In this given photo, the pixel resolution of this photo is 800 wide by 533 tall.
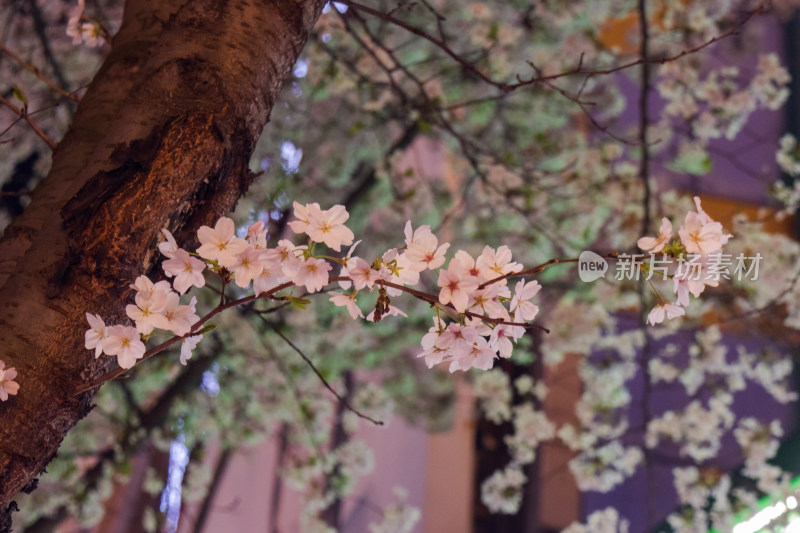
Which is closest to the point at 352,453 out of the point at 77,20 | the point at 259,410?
the point at 259,410

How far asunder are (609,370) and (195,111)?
340 cm

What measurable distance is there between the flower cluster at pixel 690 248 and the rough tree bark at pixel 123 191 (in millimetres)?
629

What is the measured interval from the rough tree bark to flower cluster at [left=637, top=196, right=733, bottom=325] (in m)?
0.63

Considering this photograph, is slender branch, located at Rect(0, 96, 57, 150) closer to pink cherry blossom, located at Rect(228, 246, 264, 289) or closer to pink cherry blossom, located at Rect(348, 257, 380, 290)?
pink cherry blossom, located at Rect(228, 246, 264, 289)

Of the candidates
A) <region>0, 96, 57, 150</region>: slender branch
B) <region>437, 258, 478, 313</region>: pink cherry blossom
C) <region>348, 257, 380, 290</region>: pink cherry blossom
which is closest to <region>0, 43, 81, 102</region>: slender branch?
<region>0, 96, 57, 150</region>: slender branch

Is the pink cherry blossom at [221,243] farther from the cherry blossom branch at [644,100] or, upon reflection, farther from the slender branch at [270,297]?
the cherry blossom branch at [644,100]

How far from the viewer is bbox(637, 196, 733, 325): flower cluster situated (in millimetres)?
836

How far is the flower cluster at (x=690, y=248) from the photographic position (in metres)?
0.84

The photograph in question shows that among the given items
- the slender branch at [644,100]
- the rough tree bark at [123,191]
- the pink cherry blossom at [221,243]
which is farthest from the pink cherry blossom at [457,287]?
the slender branch at [644,100]

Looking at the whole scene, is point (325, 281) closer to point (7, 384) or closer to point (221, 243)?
point (221, 243)

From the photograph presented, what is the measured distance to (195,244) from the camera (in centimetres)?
96

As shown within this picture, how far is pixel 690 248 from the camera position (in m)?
0.84

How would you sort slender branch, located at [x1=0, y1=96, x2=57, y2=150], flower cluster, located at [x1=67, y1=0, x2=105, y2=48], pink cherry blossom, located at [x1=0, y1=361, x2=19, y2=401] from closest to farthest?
pink cherry blossom, located at [x1=0, y1=361, x2=19, y2=401] → slender branch, located at [x1=0, y1=96, x2=57, y2=150] → flower cluster, located at [x1=67, y1=0, x2=105, y2=48]

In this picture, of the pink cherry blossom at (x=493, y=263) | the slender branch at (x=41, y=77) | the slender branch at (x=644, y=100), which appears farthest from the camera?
the slender branch at (x=644, y=100)
